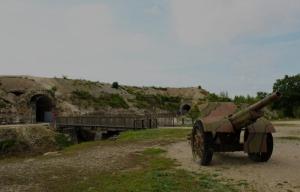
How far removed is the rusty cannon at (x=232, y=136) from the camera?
15062 mm

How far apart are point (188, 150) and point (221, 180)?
25.3 ft

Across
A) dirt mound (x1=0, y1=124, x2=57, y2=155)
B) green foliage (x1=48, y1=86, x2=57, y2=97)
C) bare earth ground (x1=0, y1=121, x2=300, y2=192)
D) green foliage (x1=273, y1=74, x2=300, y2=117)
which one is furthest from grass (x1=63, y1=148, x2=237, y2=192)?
green foliage (x1=48, y1=86, x2=57, y2=97)

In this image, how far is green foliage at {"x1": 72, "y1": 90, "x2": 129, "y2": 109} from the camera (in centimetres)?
6788

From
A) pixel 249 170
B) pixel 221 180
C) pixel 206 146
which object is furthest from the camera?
pixel 206 146

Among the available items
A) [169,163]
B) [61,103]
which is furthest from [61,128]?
[169,163]

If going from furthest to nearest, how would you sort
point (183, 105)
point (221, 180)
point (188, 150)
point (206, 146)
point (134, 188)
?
point (183, 105), point (188, 150), point (206, 146), point (221, 180), point (134, 188)

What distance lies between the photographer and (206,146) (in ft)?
50.1

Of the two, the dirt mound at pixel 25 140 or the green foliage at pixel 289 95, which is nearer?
the dirt mound at pixel 25 140

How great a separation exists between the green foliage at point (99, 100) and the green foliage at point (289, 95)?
26481mm

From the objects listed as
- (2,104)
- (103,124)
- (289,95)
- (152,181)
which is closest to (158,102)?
(2,104)

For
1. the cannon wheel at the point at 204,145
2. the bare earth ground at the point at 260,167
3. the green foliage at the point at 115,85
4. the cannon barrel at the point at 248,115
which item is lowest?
the bare earth ground at the point at 260,167

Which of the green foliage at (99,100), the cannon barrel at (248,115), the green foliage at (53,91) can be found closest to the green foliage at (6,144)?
the green foliage at (53,91)

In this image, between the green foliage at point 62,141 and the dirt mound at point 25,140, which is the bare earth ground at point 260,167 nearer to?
the dirt mound at point 25,140

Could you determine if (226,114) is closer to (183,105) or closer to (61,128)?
(61,128)
